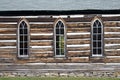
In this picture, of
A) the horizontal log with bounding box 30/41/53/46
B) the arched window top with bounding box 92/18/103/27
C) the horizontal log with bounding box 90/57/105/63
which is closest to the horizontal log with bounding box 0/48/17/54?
the horizontal log with bounding box 30/41/53/46

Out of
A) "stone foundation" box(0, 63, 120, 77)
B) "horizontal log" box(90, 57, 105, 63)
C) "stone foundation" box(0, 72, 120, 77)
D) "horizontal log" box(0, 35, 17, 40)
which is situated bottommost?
"stone foundation" box(0, 72, 120, 77)

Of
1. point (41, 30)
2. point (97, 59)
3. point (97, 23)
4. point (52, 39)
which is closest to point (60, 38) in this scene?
point (52, 39)

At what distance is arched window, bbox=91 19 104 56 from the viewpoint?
34844 millimetres

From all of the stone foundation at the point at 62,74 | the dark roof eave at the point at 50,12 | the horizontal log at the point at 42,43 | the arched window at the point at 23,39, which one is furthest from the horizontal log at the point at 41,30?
the stone foundation at the point at 62,74

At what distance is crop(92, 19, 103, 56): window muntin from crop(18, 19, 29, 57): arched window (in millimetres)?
4231

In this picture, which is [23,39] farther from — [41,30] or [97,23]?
[97,23]

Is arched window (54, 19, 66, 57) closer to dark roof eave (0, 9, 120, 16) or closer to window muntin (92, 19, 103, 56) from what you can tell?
dark roof eave (0, 9, 120, 16)

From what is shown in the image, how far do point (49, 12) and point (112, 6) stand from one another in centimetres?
400

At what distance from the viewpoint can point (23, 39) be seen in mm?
35219

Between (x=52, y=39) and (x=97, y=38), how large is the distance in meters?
2.87

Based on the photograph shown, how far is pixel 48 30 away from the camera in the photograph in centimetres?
3481

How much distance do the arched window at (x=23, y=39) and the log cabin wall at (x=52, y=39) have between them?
0.29 metres

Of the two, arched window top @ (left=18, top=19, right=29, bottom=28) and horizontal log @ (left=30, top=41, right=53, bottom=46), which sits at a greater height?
arched window top @ (left=18, top=19, right=29, bottom=28)

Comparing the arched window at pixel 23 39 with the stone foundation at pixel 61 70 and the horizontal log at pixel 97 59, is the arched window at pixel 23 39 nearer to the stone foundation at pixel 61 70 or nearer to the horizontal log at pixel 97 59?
the stone foundation at pixel 61 70
